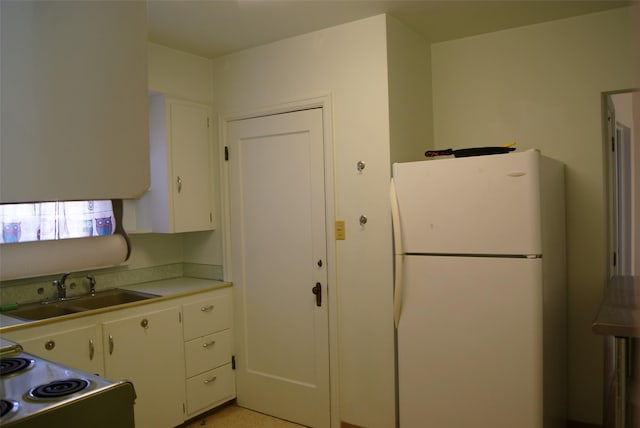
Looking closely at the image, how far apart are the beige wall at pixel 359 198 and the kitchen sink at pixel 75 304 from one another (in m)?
1.28

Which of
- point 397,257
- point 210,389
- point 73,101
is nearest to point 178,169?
point 210,389

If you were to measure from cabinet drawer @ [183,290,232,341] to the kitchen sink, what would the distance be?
29 cm

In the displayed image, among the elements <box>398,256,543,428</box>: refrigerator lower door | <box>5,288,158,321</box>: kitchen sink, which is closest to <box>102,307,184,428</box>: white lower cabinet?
<box>5,288,158,321</box>: kitchen sink

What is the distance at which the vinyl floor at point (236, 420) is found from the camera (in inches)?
120

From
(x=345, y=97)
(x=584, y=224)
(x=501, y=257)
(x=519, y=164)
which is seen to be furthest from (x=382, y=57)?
(x=584, y=224)

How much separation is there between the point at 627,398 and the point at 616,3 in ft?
6.92

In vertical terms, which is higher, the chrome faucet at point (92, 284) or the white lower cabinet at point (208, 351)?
the chrome faucet at point (92, 284)

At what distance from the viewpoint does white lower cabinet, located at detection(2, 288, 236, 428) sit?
7.89 ft

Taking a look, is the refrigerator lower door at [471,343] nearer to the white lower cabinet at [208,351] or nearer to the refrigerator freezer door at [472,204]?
the refrigerator freezer door at [472,204]

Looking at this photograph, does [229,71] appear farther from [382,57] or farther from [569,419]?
[569,419]

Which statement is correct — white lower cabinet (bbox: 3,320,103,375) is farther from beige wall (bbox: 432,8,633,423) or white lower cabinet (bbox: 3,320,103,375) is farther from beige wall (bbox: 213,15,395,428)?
beige wall (bbox: 432,8,633,423)

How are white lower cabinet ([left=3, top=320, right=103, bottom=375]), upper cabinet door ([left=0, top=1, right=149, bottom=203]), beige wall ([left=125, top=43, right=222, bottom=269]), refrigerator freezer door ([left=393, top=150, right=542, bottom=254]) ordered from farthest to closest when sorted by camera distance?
1. beige wall ([left=125, top=43, right=222, bottom=269])
2. white lower cabinet ([left=3, top=320, right=103, bottom=375])
3. refrigerator freezer door ([left=393, top=150, right=542, bottom=254])
4. upper cabinet door ([left=0, top=1, right=149, bottom=203])

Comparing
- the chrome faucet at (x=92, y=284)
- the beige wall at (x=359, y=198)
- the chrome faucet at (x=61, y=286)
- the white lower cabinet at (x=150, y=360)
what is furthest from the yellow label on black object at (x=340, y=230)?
the chrome faucet at (x=61, y=286)

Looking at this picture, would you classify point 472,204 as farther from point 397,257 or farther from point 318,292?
point 318,292
